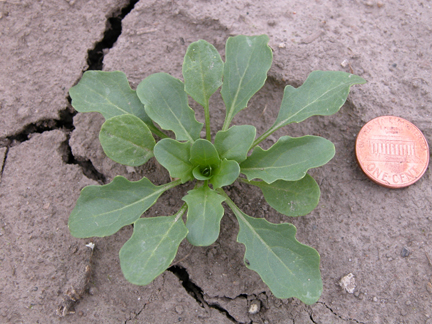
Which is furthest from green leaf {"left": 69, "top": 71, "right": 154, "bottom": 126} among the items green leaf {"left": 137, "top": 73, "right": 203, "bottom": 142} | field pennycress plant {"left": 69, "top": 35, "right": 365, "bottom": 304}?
green leaf {"left": 137, "top": 73, "right": 203, "bottom": 142}

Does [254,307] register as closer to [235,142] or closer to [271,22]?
[235,142]

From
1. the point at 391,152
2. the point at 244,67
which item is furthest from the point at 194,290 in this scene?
the point at 391,152

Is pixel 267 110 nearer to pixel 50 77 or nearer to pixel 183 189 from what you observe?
pixel 183 189

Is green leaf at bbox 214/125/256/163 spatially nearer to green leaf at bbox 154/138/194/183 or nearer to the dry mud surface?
green leaf at bbox 154/138/194/183

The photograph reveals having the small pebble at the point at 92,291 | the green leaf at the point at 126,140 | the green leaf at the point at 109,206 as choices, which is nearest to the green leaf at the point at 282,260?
the green leaf at the point at 109,206

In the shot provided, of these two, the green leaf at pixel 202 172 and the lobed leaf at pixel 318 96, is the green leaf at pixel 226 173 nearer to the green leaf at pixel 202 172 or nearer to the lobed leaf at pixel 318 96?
the green leaf at pixel 202 172

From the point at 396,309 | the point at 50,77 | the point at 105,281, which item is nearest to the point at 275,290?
the point at 396,309
